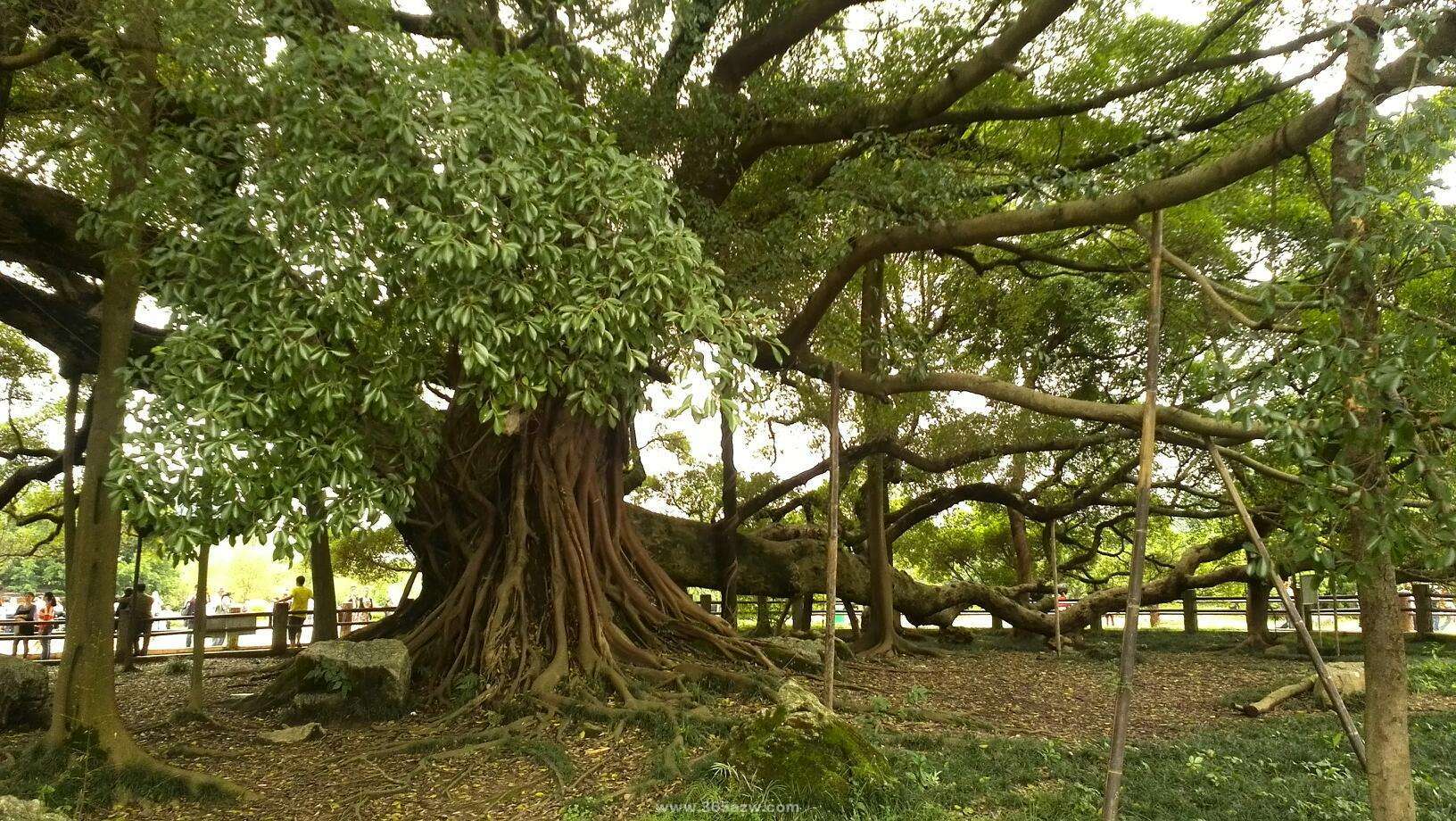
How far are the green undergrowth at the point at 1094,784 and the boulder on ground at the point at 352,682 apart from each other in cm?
260

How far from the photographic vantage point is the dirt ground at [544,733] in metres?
4.62

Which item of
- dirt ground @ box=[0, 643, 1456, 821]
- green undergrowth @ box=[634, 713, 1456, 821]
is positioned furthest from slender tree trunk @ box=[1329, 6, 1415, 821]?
dirt ground @ box=[0, 643, 1456, 821]

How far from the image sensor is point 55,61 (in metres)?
5.49

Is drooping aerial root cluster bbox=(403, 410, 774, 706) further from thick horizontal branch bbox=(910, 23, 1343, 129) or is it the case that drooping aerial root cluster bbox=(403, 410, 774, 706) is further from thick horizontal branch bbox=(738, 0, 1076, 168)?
thick horizontal branch bbox=(910, 23, 1343, 129)

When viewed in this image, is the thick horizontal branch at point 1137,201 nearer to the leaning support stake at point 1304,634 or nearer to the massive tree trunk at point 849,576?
the leaning support stake at point 1304,634

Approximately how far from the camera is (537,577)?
24.2 ft

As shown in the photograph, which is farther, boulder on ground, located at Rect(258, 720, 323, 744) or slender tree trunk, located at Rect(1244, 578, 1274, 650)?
slender tree trunk, located at Rect(1244, 578, 1274, 650)

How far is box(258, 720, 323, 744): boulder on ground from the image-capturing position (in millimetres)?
5824

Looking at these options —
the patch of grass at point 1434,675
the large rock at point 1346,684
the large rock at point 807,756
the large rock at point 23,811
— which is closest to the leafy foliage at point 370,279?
the large rock at point 23,811

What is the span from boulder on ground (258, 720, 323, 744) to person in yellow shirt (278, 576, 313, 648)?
6772 mm

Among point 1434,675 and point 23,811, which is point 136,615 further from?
point 1434,675

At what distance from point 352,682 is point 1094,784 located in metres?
4.88

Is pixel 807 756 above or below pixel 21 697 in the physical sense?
above

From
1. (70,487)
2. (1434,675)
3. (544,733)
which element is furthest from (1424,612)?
(70,487)
